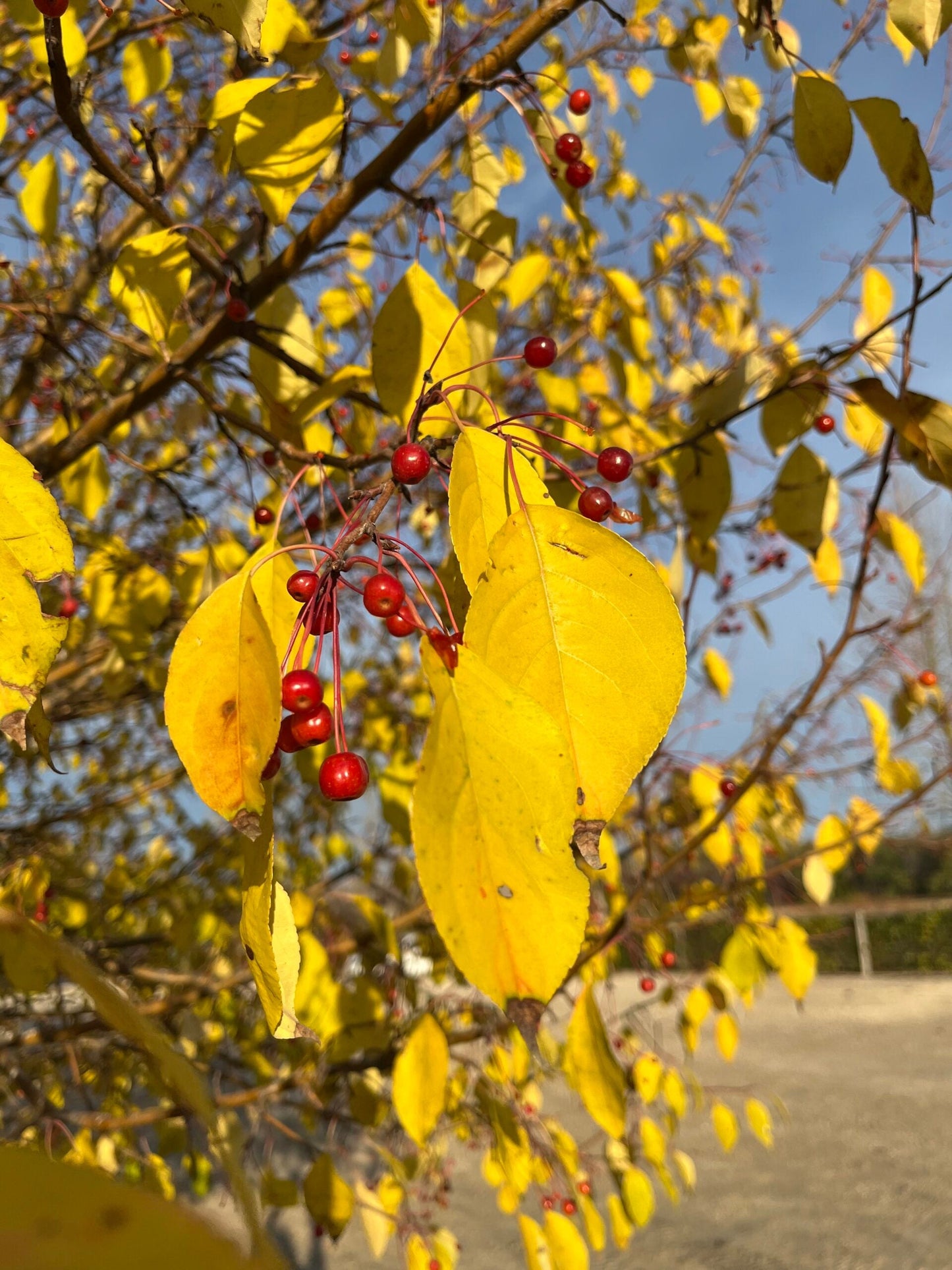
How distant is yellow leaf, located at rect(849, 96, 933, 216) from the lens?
0.74 meters

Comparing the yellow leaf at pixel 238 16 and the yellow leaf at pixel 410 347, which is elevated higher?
the yellow leaf at pixel 238 16

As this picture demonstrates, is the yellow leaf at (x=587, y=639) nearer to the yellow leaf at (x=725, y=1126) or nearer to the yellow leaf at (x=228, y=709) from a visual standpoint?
the yellow leaf at (x=228, y=709)

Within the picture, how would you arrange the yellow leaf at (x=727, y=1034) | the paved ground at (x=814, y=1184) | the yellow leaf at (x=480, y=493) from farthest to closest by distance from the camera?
the paved ground at (x=814, y=1184) → the yellow leaf at (x=727, y=1034) → the yellow leaf at (x=480, y=493)

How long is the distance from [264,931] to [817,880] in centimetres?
189

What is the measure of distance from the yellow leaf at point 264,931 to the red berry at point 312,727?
0.11 metres

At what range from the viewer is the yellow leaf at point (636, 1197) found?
5.81ft

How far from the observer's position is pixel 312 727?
0.59 m

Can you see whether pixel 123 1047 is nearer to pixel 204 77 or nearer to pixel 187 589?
pixel 187 589

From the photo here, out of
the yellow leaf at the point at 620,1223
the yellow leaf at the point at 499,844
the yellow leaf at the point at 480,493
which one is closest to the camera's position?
the yellow leaf at the point at 499,844

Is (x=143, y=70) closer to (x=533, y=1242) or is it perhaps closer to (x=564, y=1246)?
(x=564, y=1246)

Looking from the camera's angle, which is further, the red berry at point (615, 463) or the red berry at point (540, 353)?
the red berry at point (540, 353)

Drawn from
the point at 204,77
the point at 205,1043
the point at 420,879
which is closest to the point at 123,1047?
the point at 205,1043

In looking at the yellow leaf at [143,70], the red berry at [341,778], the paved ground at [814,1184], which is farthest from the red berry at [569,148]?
the paved ground at [814,1184]

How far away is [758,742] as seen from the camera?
6.88ft
